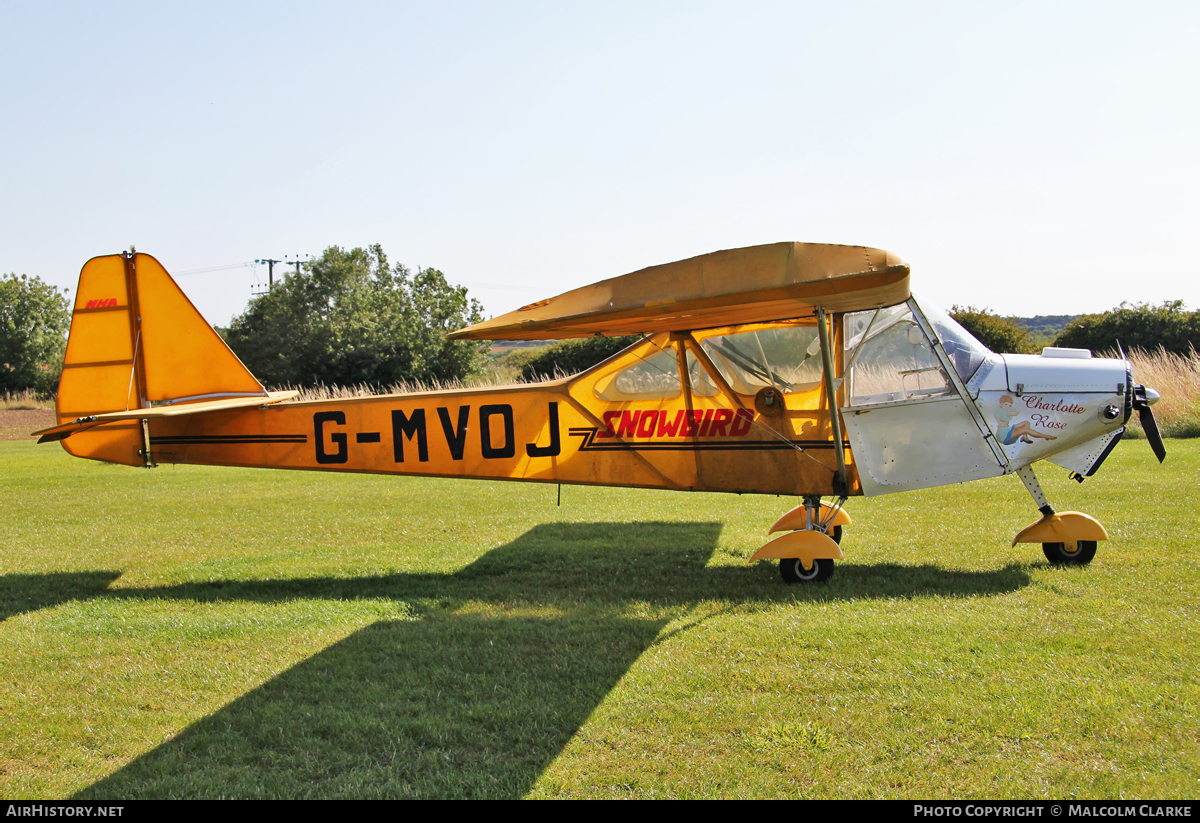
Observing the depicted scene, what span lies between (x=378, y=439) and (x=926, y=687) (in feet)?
16.2

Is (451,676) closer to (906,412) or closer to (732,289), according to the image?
(732,289)

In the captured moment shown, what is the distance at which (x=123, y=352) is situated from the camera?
729 centimetres

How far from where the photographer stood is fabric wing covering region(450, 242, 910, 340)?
16.6 ft

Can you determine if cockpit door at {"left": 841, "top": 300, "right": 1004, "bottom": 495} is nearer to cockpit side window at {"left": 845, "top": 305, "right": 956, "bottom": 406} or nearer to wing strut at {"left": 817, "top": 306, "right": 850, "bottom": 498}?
cockpit side window at {"left": 845, "top": 305, "right": 956, "bottom": 406}

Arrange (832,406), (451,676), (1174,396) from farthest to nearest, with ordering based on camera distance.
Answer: (1174,396) < (832,406) < (451,676)

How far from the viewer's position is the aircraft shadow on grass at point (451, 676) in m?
3.37

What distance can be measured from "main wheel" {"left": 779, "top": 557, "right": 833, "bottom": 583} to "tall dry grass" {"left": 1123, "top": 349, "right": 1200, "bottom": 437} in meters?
12.9

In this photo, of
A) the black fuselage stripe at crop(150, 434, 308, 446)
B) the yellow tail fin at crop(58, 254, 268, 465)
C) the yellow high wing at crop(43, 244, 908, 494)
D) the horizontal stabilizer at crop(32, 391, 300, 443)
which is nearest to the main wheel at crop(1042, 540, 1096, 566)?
the yellow high wing at crop(43, 244, 908, 494)

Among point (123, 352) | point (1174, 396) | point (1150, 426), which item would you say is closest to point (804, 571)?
point (1150, 426)

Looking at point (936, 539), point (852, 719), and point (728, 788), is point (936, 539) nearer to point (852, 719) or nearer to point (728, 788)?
point (852, 719)

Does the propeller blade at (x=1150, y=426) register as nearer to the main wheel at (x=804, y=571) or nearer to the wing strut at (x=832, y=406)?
the wing strut at (x=832, y=406)

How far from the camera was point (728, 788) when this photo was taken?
3.17 meters

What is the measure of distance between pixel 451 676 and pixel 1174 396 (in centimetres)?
1785

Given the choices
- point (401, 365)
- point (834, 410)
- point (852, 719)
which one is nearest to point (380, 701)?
point (852, 719)
